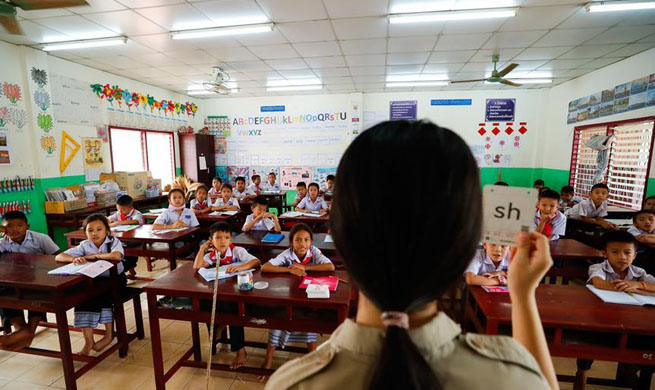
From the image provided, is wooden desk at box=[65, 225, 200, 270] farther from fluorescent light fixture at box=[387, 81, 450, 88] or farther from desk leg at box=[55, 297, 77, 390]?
fluorescent light fixture at box=[387, 81, 450, 88]

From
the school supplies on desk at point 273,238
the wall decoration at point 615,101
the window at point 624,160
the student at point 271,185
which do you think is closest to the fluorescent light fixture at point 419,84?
the wall decoration at point 615,101

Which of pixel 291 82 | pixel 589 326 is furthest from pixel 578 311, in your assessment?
pixel 291 82

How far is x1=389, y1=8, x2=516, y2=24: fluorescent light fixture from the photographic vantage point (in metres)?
3.23

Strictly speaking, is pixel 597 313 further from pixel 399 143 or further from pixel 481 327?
pixel 399 143

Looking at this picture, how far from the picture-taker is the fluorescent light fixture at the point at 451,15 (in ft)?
10.6

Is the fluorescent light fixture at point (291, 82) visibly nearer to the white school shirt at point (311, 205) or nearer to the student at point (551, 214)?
the white school shirt at point (311, 205)

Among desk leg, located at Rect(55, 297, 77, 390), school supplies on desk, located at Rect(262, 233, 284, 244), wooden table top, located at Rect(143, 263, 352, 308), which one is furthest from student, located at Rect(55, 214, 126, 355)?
school supplies on desk, located at Rect(262, 233, 284, 244)

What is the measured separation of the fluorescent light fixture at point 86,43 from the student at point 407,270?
15.5 feet

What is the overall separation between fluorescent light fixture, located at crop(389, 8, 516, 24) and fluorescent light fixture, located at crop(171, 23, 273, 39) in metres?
1.49

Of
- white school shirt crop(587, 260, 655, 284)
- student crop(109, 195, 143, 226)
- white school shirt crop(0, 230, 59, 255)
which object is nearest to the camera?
white school shirt crop(587, 260, 655, 284)

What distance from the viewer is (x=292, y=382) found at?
1.53 ft

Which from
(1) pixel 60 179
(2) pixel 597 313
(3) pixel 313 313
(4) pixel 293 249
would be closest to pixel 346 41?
(4) pixel 293 249

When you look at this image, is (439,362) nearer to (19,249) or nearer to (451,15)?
(19,249)

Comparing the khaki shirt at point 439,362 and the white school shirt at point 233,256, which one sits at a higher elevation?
the khaki shirt at point 439,362
